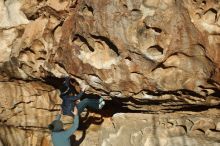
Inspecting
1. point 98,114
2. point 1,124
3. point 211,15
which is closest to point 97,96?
point 98,114

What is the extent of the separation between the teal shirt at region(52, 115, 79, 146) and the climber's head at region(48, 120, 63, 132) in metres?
0.09

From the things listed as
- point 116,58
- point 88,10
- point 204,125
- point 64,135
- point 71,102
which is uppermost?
point 88,10

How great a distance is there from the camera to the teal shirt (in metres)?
3.97

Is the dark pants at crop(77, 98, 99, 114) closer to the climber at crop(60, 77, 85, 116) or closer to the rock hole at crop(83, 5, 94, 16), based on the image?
the climber at crop(60, 77, 85, 116)

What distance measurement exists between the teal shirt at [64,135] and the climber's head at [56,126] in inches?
3.4

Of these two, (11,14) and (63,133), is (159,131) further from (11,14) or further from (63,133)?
(11,14)

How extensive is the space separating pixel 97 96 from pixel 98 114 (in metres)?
0.48

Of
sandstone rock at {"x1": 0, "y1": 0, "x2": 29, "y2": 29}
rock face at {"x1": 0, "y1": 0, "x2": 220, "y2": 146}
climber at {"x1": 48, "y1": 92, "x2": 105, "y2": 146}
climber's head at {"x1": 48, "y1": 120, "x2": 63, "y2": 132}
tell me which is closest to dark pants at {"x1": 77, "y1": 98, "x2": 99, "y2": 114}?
climber at {"x1": 48, "y1": 92, "x2": 105, "y2": 146}

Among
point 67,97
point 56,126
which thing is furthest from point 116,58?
point 56,126

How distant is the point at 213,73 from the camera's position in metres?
3.28

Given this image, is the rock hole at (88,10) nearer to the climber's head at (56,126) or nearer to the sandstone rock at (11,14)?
the sandstone rock at (11,14)

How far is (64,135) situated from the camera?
157 inches

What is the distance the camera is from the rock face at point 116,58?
3180 mm

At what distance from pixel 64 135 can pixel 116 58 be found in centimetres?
109
